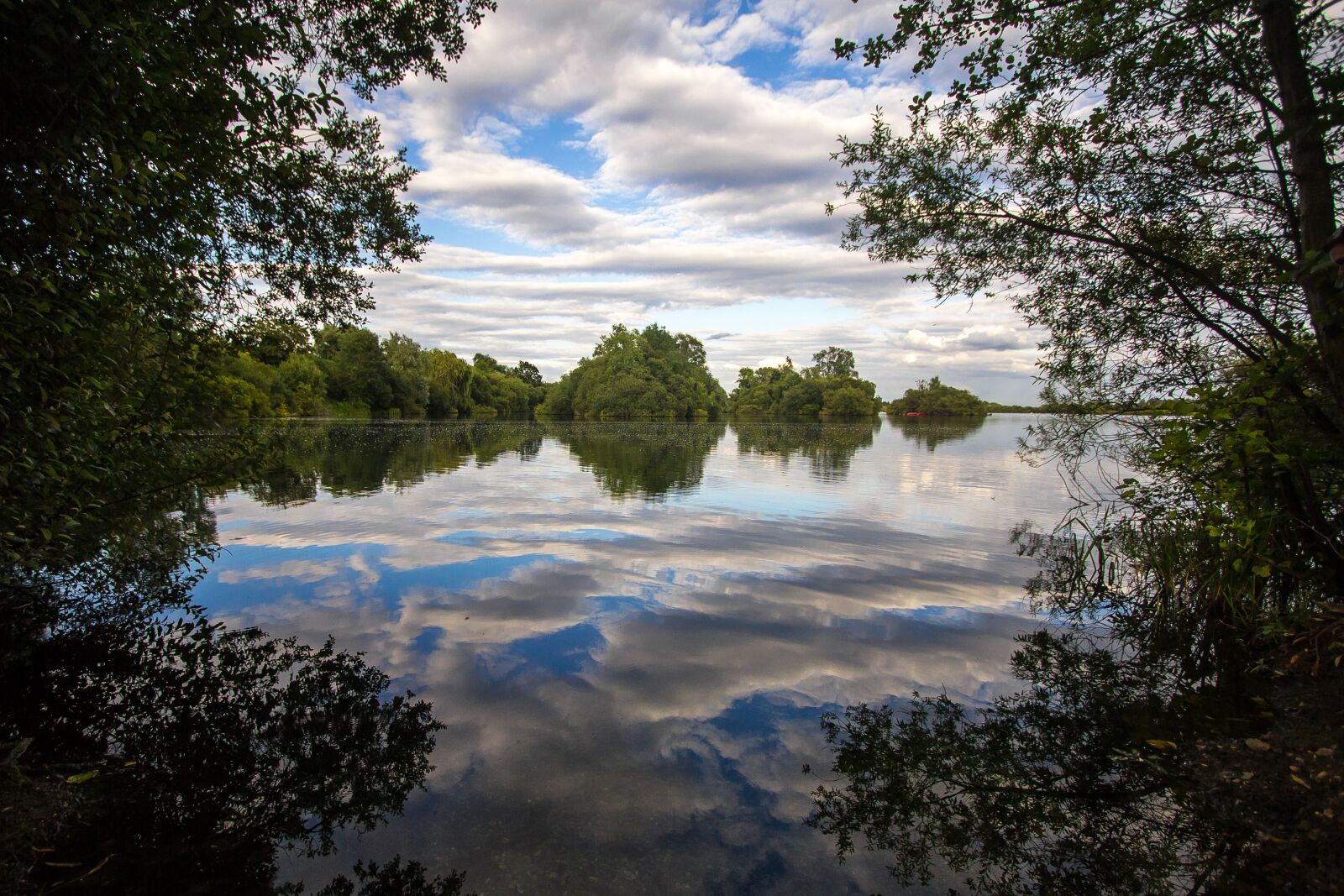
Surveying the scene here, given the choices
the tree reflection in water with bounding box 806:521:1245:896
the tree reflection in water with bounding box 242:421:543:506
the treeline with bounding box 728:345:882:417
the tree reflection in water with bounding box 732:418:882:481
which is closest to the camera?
the tree reflection in water with bounding box 806:521:1245:896

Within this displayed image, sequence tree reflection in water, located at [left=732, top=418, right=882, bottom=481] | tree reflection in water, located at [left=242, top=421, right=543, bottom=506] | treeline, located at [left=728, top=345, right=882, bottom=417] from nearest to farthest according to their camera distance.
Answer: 1. tree reflection in water, located at [left=242, top=421, right=543, bottom=506]
2. tree reflection in water, located at [left=732, top=418, right=882, bottom=481]
3. treeline, located at [left=728, top=345, right=882, bottom=417]

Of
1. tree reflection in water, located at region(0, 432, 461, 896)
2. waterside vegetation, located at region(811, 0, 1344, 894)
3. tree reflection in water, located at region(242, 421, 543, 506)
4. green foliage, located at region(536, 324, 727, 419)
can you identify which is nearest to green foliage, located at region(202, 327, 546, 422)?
tree reflection in water, located at region(242, 421, 543, 506)

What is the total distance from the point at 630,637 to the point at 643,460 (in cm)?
2534

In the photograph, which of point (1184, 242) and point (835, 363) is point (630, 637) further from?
point (835, 363)

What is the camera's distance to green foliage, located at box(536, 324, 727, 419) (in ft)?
391

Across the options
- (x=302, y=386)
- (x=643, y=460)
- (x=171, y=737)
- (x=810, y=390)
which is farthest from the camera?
(x=810, y=390)

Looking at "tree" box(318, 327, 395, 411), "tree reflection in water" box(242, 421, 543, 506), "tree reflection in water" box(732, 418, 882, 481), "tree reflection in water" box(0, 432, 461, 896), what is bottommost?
"tree reflection in water" box(0, 432, 461, 896)

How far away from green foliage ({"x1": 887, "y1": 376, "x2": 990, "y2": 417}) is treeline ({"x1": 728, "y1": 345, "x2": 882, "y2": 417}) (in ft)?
27.0

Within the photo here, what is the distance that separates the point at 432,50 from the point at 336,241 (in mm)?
3434

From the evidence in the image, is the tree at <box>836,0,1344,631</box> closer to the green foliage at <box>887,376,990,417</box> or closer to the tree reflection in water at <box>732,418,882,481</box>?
the tree reflection in water at <box>732,418,882,481</box>

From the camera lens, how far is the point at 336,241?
34.7 ft

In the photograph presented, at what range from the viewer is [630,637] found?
8336 mm

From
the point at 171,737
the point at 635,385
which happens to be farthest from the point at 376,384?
the point at 171,737

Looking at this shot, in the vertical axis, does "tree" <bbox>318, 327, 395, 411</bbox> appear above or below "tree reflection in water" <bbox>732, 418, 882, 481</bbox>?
above
